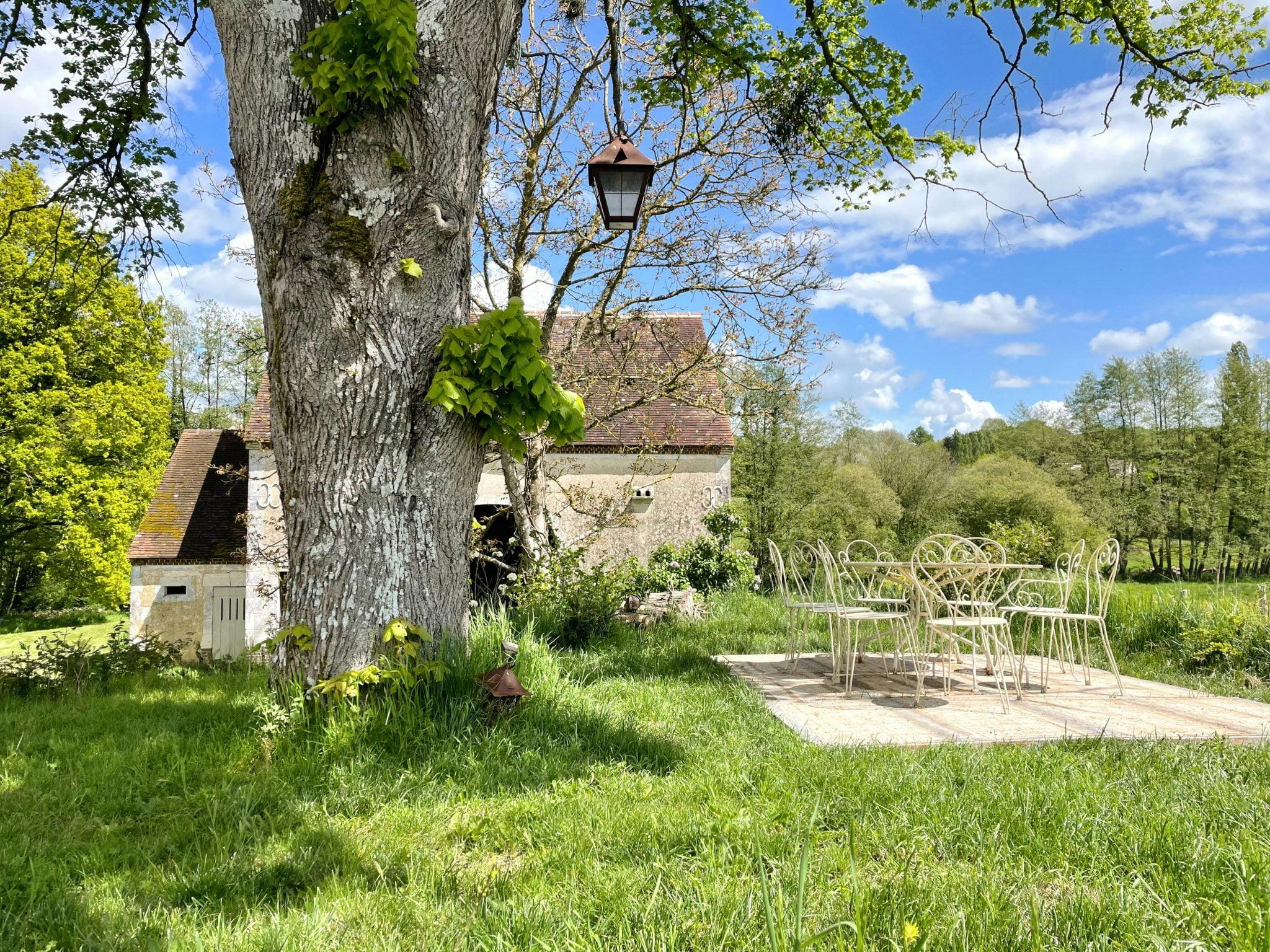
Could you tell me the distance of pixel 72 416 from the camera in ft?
62.4

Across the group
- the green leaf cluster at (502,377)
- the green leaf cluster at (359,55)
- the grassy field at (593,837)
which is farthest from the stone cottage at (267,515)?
the grassy field at (593,837)

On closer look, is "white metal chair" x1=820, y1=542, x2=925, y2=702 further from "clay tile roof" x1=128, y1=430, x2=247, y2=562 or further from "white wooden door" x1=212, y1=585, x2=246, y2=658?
"white wooden door" x1=212, y1=585, x2=246, y2=658

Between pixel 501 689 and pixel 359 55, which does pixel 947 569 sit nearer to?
pixel 501 689

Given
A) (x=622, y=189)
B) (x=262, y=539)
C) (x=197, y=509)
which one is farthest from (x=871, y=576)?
(x=197, y=509)

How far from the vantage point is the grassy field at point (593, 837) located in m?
2.05

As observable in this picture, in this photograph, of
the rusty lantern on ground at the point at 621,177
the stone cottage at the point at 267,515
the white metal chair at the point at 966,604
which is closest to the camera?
the white metal chair at the point at 966,604

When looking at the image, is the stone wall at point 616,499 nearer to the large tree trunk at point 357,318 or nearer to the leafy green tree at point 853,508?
the leafy green tree at point 853,508

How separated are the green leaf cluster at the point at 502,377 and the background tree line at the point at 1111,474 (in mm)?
21357

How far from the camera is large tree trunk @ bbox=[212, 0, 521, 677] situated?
380 cm

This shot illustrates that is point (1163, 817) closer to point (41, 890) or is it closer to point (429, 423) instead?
point (429, 423)

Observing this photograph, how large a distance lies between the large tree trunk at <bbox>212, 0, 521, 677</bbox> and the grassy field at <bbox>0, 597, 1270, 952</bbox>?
1.92ft

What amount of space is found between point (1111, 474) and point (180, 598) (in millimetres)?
35205

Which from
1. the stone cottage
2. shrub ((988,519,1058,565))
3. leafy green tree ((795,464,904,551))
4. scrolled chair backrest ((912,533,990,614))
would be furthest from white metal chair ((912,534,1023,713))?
leafy green tree ((795,464,904,551))

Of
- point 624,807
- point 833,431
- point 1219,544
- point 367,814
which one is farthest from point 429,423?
point 1219,544
